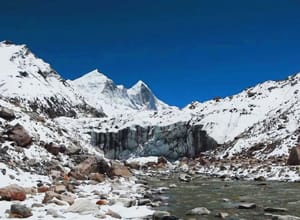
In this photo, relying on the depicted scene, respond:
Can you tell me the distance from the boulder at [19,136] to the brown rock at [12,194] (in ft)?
49.0

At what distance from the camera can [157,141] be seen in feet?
356

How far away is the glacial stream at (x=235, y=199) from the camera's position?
21.7m

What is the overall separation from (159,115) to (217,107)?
19389 millimetres

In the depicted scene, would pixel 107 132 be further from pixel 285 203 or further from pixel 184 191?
pixel 285 203

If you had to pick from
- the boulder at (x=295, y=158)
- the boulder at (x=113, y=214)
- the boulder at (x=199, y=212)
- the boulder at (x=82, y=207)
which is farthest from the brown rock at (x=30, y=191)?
the boulder at (x=295, y=158)

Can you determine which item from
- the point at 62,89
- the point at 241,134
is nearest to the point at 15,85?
the point at 62,89

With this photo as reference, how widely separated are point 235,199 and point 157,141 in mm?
81276

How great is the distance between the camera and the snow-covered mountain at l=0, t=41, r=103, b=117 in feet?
486

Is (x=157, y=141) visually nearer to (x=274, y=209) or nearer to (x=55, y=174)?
(x=55, y=174)

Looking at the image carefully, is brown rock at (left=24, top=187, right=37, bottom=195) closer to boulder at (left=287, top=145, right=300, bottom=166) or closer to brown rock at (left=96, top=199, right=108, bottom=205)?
brown rock at (left=96, top=199, right=108, bottom=205)

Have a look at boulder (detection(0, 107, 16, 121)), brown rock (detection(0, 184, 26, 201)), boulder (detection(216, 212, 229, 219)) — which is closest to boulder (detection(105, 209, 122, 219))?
boulder (detection(216, 212, 229, 219))

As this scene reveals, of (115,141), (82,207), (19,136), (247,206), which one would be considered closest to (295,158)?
(247,206)

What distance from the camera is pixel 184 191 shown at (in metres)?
33.2

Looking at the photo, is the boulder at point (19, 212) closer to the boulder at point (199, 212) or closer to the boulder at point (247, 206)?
the boulder at point (199, 212)
